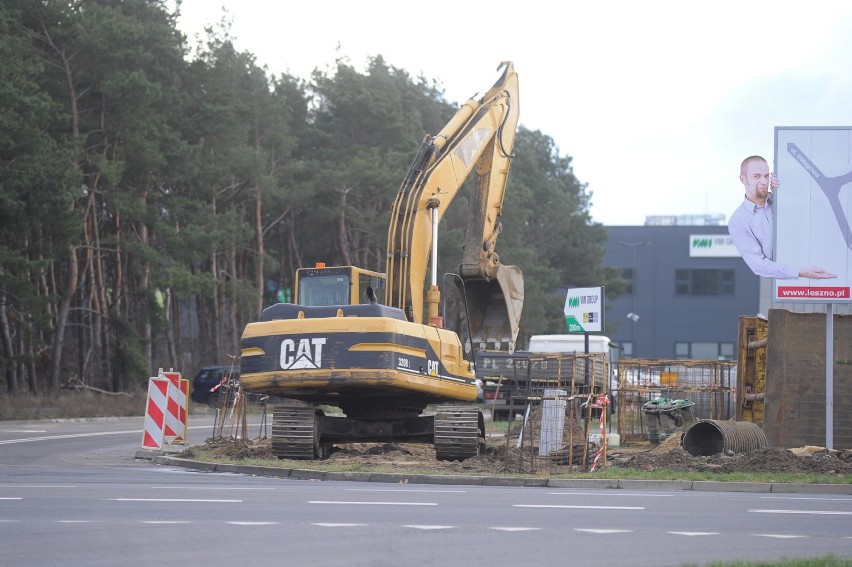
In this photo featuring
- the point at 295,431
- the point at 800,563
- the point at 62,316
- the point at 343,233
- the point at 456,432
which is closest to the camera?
the point at 800,563

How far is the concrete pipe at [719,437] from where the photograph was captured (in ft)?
69.8

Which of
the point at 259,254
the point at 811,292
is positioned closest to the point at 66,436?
the point at 811,292

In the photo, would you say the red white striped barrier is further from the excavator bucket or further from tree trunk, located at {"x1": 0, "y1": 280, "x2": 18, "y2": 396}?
tree trunk, located at {"x1": 0, "y1": 280, "x2": 18, "y2": 396}

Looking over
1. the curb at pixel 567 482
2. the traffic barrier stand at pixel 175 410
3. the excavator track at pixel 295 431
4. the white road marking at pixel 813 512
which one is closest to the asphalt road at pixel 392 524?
the white road marking at pixel 813 512

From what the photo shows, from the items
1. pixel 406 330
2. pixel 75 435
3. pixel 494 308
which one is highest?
pixel 494 308

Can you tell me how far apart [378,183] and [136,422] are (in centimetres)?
2407

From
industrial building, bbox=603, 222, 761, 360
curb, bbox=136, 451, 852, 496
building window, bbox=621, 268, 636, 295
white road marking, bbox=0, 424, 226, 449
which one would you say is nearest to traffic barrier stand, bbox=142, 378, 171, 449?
white road marking, bbox=0, 424, 226, 449

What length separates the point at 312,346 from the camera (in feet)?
65.0

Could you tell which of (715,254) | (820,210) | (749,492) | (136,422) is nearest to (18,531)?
(749,492)

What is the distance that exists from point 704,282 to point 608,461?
76.7 meters

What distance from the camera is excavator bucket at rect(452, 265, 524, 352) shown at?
23375mm

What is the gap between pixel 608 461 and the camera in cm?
2162

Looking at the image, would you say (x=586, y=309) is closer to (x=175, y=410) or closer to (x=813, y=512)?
(x=175, y=410)

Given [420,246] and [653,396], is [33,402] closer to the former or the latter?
[653,396]
